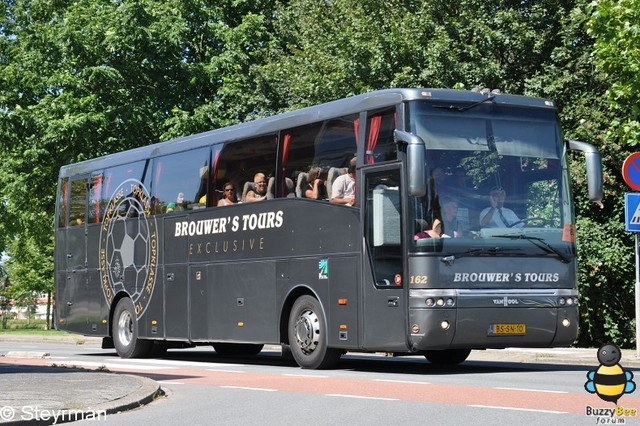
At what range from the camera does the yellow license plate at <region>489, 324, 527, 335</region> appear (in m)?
15.8

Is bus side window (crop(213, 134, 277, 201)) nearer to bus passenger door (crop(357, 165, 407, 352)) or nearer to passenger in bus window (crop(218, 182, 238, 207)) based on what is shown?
passenger in bus window (crop(218, 182, 238, 207))

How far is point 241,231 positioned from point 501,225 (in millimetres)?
5317

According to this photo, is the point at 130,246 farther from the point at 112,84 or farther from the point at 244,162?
the point at 112,84

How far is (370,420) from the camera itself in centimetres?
1034

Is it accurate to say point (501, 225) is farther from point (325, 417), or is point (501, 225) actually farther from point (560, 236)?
point (325, 417)

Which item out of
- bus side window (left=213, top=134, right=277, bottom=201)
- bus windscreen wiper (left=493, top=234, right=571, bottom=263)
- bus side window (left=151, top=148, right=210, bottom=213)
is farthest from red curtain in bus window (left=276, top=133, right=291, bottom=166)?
bus windscreen wiper (left=493, top=234, right=571, bottom=263)

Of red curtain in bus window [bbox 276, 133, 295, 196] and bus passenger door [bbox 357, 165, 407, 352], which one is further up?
red curtain in bus window [bbox 276, 133, 295, 196]

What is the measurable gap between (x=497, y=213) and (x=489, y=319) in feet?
4.65

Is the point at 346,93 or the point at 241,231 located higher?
the point at 346,93

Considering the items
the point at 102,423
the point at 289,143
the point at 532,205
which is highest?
the point at 289,143

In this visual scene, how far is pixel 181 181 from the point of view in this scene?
2161 cm

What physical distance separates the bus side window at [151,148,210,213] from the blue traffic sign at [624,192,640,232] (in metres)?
6.97

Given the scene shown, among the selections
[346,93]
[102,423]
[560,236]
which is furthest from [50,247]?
[102,423]

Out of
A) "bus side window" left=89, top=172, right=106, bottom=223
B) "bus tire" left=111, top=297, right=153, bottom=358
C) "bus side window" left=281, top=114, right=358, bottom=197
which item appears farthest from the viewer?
"bus side window" left=89, top=172, right=106, bottom=223
